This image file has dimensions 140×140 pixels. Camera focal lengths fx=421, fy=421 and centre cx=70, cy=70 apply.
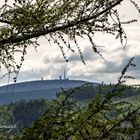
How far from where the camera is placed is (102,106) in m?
4.36

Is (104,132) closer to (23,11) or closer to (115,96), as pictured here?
(115,96)

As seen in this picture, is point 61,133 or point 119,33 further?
point 119,33

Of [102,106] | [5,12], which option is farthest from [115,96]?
[5,12]

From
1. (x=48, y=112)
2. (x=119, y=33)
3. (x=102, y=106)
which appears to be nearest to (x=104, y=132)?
(x=102, y=106)

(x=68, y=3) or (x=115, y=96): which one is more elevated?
(x=68, y=3)

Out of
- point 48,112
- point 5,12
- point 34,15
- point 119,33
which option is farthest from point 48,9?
point 48,112

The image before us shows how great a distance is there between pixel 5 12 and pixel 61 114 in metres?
1.30

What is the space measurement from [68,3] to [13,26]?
2.20 ft

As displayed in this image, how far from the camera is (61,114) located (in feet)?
14.6

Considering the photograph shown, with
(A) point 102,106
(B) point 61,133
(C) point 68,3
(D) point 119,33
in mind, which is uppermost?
(C) point 68,3

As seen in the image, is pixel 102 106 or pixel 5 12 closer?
pixel 102 106

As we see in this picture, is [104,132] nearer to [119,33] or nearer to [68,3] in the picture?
[119,33]

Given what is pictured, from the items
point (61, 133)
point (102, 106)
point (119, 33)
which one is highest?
point (119, 33)

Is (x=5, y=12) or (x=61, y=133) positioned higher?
(x=5, y=12)
